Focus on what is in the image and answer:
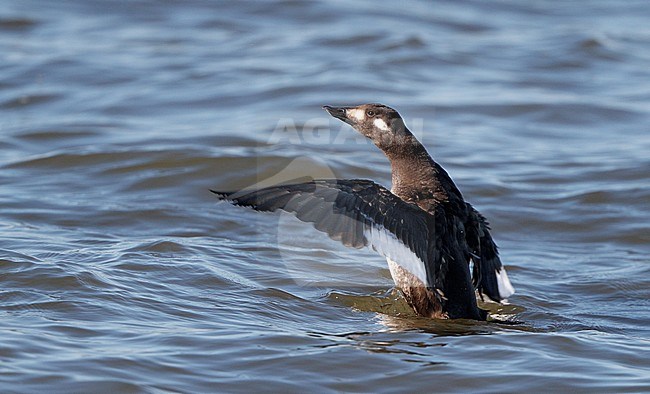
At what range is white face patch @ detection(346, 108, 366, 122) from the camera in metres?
7.02

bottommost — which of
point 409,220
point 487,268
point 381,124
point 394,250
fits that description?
point 487,268

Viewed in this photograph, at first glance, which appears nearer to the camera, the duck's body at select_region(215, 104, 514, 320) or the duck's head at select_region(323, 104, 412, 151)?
the duck's body at select_region(215, 104, 514, 320)

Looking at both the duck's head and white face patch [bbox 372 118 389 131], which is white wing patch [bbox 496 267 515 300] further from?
white face patch [bbox 372 118 389 131]

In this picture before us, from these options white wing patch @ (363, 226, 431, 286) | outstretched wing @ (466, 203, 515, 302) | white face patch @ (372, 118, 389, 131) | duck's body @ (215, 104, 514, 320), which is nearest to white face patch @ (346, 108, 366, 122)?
duck's body @ (215, 104, 514, 320)

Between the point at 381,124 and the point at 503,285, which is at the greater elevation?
the point at 381,124

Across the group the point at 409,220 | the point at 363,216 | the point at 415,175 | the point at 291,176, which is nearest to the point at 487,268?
the point at 415,175

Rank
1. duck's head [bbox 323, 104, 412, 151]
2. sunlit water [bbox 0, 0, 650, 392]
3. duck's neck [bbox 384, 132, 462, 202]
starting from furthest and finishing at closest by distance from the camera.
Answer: duck's head [bbox 323, 104, 412, 151] → duck's neck [bbox 384, 132, 462, 202] → sunlit water [bbox 0, 0, 650, 392]

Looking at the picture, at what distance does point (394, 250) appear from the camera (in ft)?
20.0

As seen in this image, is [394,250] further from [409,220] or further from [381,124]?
[381,124]

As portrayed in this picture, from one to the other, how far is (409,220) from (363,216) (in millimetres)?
Result: 325

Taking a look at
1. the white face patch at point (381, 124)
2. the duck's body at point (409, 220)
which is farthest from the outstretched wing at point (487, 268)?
the white face patch at point (381, 124)

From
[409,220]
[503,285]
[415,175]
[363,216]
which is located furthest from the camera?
[503,285]

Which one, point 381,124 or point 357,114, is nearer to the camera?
point 381,124

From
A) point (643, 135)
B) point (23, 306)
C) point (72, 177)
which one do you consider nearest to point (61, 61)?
point (72, 177)
